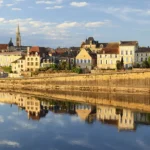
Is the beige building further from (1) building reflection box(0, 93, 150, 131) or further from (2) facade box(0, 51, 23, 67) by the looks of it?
(2) facade box(0, 51, 23, 67)

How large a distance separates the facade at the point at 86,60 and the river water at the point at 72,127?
1040 inches

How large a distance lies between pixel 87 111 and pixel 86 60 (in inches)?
1296

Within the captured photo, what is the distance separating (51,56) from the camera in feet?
247

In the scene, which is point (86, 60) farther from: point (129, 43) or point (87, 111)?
point (87, 111)

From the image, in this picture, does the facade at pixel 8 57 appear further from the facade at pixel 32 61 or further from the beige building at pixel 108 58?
the beige building at pixel 108 58

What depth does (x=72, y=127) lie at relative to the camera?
30.3 metres

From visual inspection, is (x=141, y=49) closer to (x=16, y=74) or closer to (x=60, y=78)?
(x=60, y=78)

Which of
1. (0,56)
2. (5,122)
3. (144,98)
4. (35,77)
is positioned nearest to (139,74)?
(144,98)

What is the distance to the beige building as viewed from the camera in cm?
6706

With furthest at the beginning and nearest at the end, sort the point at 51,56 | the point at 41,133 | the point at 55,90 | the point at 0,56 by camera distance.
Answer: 1. the point at 0,56
2. the point at 51,56
3. the point at 55,90
4. the point at 41,133

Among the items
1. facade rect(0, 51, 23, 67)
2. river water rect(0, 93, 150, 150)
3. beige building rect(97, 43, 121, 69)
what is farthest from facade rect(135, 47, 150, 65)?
facade rect(0, 51, 23, 67)

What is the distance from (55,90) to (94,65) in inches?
528

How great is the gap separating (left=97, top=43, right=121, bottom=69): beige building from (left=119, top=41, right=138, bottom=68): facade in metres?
1.06

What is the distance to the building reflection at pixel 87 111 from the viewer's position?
105 feet
